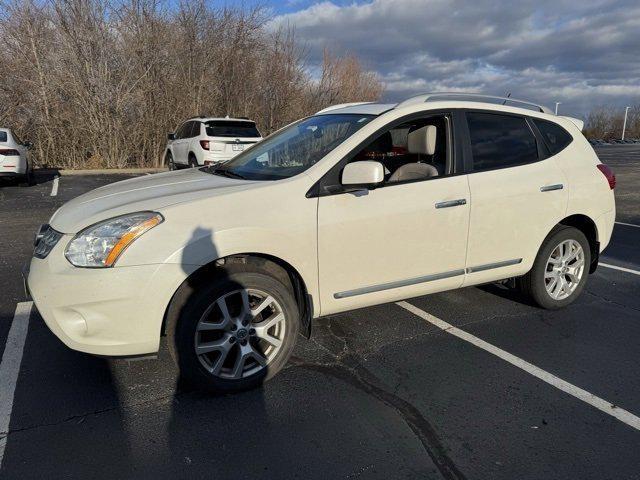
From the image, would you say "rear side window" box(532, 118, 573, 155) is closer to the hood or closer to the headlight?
the hood

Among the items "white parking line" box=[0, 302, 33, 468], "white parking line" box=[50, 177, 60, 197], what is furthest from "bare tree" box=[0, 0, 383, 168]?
"white parking line" box=[0, 302, 33, 468]

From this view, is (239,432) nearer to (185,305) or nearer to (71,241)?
(185,305)

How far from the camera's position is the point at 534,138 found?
426 centimetres

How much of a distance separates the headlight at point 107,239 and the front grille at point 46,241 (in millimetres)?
193

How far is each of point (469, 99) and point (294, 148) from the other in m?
1.53

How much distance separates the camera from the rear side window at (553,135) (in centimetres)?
432

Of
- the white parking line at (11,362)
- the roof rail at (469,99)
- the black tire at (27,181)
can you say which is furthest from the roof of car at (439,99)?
the black tire at (27,181)

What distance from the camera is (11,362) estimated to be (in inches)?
133

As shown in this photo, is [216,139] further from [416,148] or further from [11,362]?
[11,362]

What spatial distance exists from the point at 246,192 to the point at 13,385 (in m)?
1.94

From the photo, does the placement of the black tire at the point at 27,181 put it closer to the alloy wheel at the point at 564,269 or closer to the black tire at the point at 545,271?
the black tire at the point at 545,271

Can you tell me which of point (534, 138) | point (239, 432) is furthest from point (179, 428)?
point (534, 138)

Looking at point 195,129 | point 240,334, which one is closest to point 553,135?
point 240,334

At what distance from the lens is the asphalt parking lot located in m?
2.44
